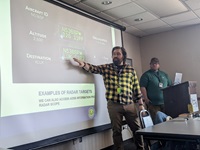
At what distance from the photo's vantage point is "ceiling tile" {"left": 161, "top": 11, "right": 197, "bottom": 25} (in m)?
4.11

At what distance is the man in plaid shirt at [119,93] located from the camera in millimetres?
2939

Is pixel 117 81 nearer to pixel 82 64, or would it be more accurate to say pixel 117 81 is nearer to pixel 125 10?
pixel 82 64

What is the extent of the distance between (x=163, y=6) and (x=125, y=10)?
65 cm

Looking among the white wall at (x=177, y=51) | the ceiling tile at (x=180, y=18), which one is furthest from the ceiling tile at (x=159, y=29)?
the ceiling tile at (x=180, y=18)

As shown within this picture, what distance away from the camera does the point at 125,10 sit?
367 centimetres

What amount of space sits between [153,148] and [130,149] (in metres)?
1.79

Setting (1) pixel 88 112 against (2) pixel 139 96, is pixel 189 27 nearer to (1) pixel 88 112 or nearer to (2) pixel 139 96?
(2) pixel 139 96

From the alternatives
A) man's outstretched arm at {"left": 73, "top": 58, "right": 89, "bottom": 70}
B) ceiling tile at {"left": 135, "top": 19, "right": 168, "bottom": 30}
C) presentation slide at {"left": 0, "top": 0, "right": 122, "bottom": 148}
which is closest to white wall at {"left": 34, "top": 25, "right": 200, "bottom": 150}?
ceiling tile at {"left": 135, "top": 19, "right": 168, "bottom": 30}

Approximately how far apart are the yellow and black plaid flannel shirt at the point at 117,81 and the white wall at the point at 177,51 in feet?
7.70

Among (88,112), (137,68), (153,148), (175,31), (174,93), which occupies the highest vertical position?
(175,31)

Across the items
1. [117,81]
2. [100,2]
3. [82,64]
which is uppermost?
[100,2]

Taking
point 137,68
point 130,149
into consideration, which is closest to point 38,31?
point 130,149

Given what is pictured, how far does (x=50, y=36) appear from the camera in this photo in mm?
2553

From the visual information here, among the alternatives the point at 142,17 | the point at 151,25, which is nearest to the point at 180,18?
the point at 151,25
